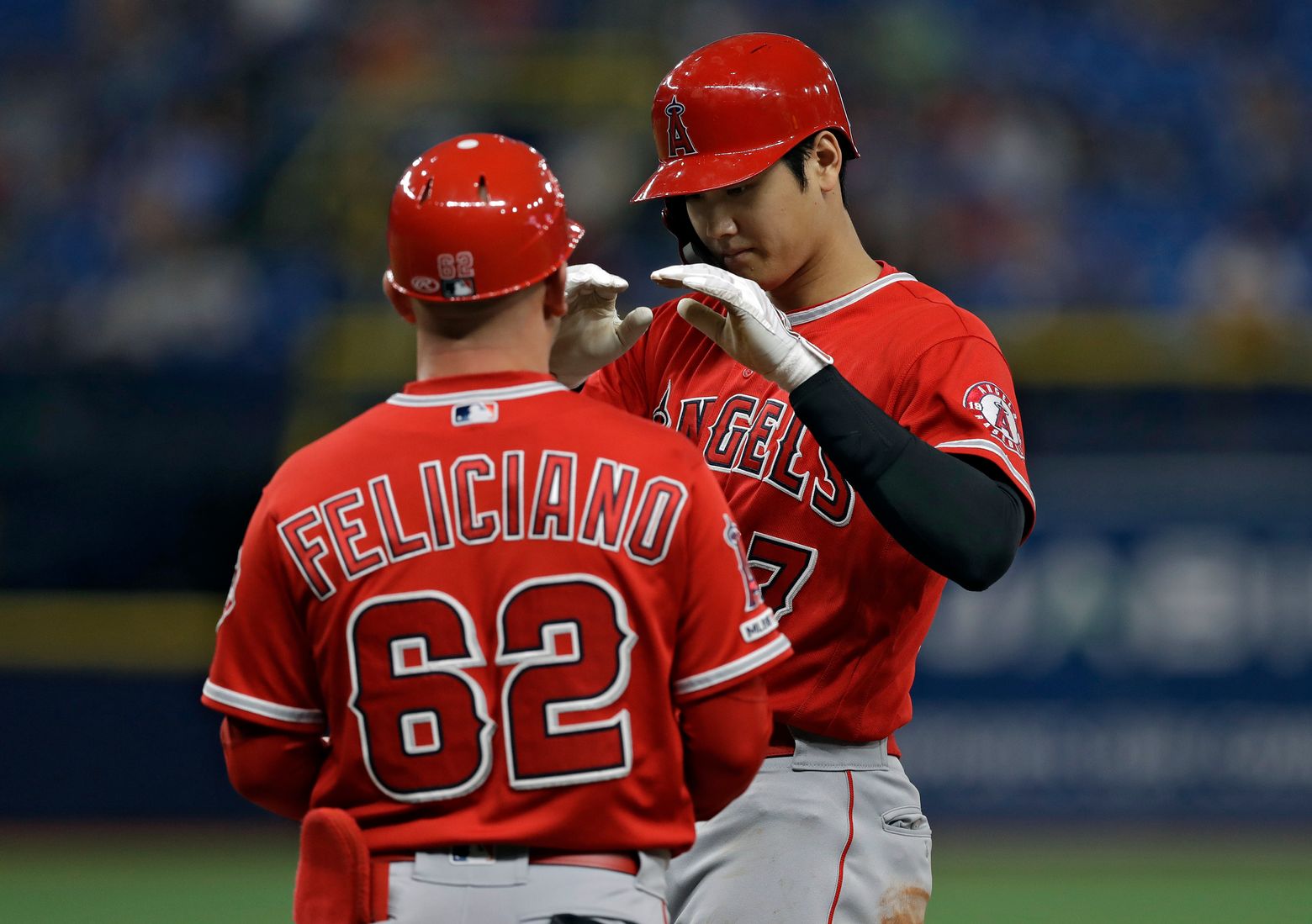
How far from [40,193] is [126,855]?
4462 mm

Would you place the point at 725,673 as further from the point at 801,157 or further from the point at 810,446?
the point at 801,157

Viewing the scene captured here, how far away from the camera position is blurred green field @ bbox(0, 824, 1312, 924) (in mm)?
6309

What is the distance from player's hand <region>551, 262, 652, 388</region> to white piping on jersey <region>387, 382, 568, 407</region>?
0.74 meters

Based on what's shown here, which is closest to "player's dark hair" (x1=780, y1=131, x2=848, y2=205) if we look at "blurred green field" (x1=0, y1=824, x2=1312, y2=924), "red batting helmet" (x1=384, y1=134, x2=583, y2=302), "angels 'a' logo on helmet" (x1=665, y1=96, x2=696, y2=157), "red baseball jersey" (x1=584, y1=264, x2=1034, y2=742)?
"angels 'a' logo on helmet" (x1=665, y1=96, x2=696, y2=157)

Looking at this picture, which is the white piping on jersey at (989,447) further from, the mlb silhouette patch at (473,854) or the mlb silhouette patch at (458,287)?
the mlb silhouette patch at (473,854)

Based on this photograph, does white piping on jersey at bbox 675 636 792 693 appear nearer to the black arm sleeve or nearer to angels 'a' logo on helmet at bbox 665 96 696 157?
the black arm sleeve

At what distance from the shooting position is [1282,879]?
6.78m

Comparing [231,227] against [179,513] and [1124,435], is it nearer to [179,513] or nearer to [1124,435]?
[179,513]

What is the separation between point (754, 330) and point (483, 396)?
0.55m

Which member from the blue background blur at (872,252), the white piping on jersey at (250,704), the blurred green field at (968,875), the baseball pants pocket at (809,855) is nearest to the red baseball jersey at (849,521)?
the baseball pants pocket at (809,855)

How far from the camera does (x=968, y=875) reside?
6.95 meters

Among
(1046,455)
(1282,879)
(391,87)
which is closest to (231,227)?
(391,87)

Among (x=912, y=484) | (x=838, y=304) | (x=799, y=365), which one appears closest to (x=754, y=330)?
(x=799, y=365)

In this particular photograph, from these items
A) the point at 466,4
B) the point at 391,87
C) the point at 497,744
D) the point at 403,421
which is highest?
the point at 466,4
